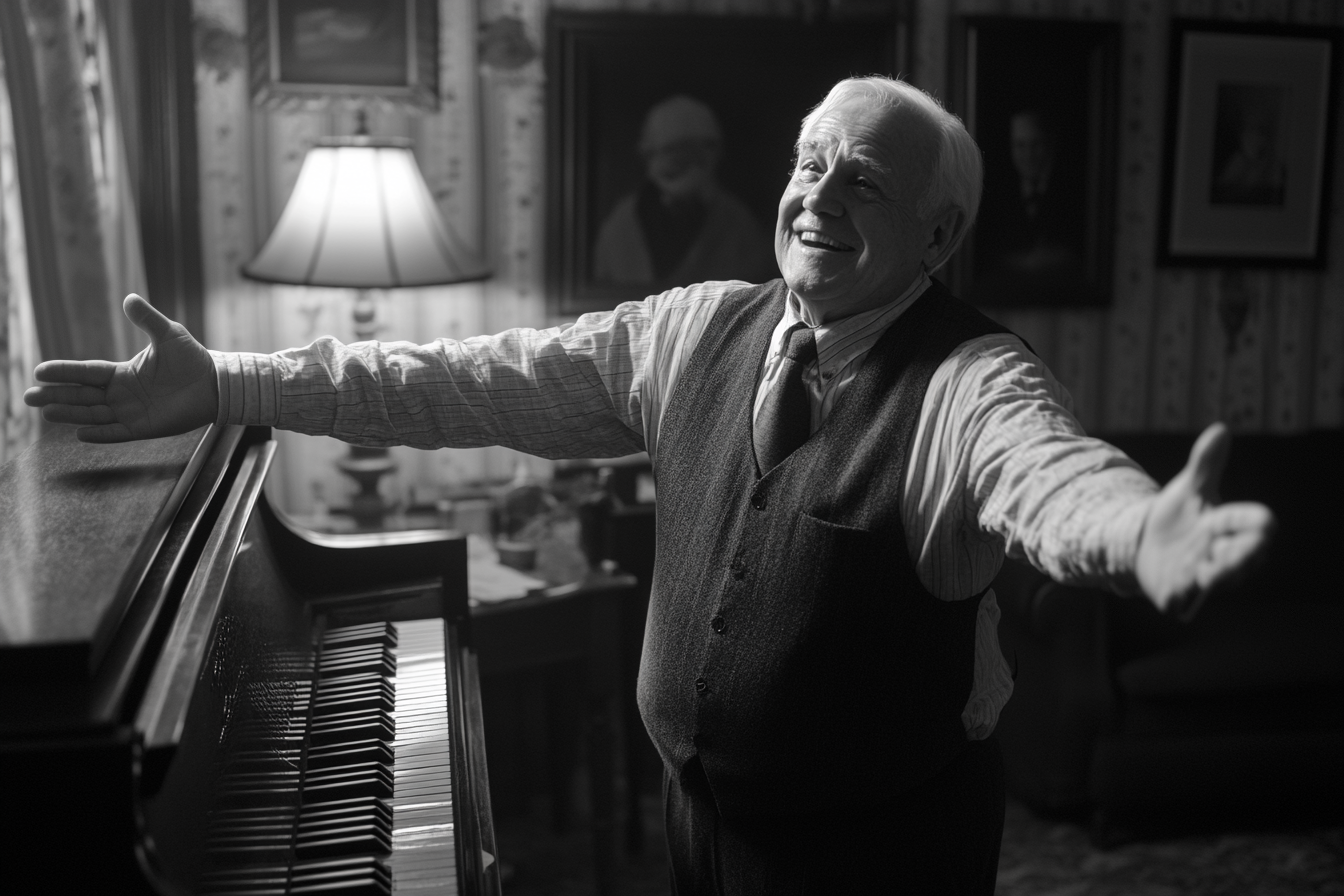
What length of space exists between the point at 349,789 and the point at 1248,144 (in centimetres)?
368

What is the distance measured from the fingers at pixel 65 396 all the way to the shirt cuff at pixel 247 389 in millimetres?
129

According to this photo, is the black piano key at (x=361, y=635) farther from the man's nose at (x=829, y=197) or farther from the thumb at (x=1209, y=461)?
the thumb at (x=1209, y=461)

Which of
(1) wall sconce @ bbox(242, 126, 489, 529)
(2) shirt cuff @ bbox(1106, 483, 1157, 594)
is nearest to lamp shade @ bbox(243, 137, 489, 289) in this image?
(1) wall sconce @ bbox(242, 126, 489, 529)

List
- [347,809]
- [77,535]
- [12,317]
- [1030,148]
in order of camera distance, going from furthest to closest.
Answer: [1030,148] < [12,317] < [347,809] < [77,535]

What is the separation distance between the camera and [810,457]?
1.43 m

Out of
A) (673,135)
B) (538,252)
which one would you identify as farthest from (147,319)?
(673,135)

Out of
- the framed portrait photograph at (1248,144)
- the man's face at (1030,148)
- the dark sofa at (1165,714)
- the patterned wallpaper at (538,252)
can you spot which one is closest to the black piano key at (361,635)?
the patterned wallpaper at (538,252)

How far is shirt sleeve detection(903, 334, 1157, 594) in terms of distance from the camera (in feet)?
3.47

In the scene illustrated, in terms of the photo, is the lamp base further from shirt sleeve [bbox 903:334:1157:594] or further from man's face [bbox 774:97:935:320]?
shirt sleeve [bbox 903:334:1157:594]

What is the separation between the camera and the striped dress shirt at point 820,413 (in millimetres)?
1121

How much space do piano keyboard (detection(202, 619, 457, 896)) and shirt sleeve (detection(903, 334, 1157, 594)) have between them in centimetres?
60

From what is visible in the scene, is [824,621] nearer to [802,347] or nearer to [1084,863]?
[802,347]

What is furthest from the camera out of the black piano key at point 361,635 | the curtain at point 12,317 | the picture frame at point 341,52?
the picture frame at point 341,52

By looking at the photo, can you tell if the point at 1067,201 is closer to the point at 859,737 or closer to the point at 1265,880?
the point at 1265,880
